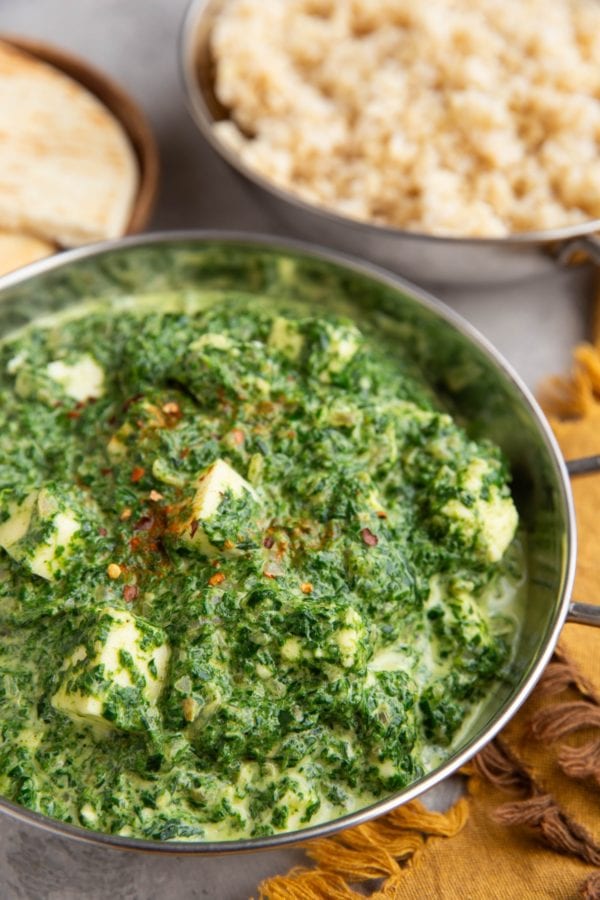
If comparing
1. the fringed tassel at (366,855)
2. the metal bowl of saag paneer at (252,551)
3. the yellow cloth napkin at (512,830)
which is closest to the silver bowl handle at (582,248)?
the metal bowl of saag paneer at (252,551)

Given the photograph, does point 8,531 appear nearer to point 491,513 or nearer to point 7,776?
point 7,776

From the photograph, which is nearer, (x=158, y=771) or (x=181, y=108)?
(x=158, y=771)

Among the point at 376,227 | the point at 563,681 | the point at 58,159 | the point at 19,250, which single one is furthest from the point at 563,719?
the point at 58,159

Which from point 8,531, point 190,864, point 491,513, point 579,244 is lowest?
point 190,864

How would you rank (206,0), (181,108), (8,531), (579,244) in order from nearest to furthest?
(8,531) < (579,244) < (206,0) < (181,108)

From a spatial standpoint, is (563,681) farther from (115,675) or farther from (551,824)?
(115,675)

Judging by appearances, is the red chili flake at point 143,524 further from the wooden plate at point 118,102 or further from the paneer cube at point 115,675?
the wooden plate at point 118,102

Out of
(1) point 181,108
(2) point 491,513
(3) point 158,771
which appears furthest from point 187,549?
(1) point 181,108
